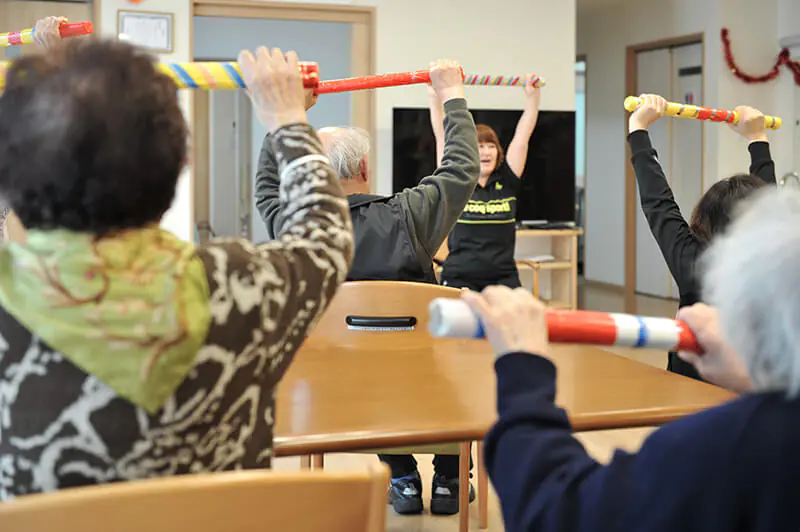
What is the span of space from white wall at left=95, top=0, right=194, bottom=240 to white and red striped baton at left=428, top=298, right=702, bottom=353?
4807mm

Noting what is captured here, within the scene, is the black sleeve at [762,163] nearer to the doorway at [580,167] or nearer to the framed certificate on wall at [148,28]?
the framed certificate on wall at [148,28]

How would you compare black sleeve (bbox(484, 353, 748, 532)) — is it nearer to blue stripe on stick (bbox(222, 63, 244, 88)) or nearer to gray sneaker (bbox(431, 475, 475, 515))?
blue stripe on stick (bbox(222, 63, 244, 88))

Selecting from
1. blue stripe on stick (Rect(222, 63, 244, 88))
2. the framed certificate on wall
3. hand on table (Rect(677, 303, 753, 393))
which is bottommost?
hand on table (Rect(677, 303, 753, 393))

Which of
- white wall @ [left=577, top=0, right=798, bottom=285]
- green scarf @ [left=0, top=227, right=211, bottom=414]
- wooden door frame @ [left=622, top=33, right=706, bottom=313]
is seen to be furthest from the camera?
wooden door frame @ [left=622, top=33, right=706, bottom=313]

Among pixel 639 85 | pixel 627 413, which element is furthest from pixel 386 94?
pixel 627 413

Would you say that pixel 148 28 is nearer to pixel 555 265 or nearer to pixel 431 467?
pixel 555 265

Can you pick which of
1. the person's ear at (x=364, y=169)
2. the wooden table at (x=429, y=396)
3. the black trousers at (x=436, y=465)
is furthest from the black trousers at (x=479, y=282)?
the wooden table at (x=429, y=396)

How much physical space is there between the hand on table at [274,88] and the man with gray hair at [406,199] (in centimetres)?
103

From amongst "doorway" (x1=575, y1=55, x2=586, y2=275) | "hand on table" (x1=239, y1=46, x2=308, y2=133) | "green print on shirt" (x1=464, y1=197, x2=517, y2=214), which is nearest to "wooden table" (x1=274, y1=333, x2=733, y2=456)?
"hand on table" (x1=239, y1=46, x2=308, y2=133)

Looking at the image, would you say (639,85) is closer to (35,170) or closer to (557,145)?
(557,145)

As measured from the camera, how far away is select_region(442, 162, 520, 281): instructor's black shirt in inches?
152

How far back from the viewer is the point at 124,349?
3.03 ft

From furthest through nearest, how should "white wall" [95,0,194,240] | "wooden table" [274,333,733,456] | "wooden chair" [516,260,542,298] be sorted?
"wooden chair" [516,260,542,298] → "white wall" [95,0,194,240] → "wooden table" [274,333,733,456]

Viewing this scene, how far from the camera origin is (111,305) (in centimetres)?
92
